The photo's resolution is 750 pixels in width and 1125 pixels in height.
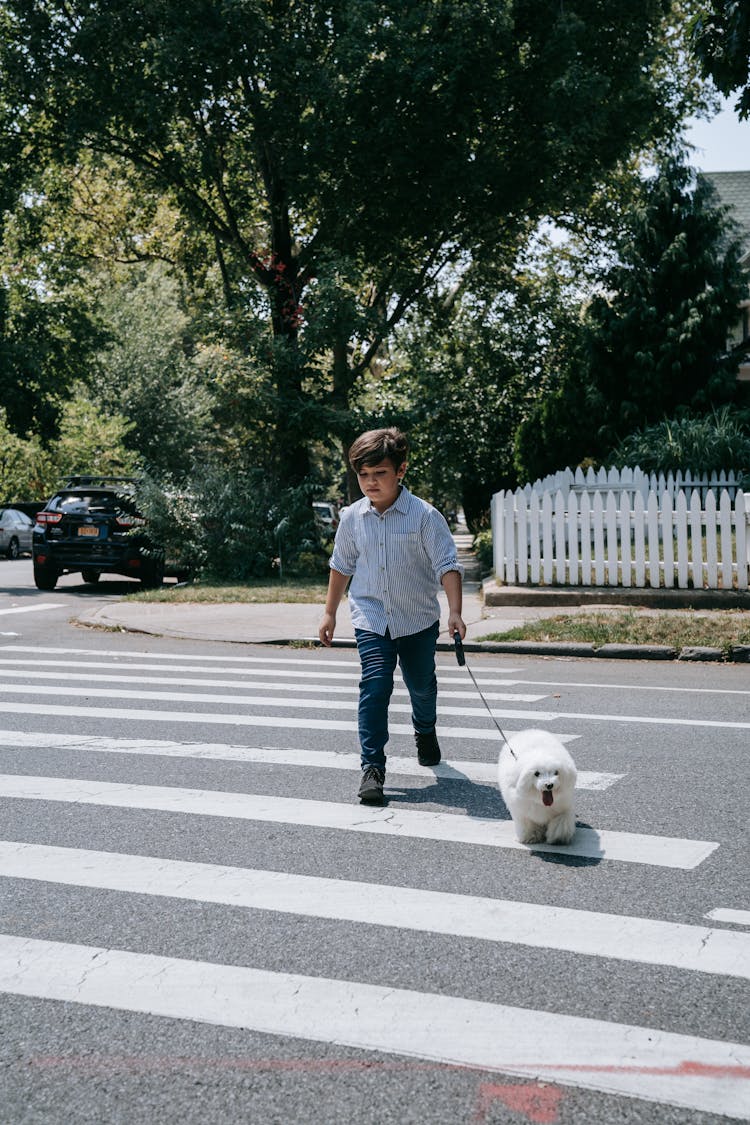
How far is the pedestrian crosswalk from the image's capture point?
10.7 ft

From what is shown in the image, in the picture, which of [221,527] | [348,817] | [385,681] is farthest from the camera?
[221,527]

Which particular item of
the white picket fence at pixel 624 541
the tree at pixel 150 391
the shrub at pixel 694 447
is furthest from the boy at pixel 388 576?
the tree at pixel 150 391

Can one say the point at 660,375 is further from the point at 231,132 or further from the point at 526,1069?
the point at 526,1069

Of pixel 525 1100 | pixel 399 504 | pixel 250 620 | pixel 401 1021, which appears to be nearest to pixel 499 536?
pixel 250 620

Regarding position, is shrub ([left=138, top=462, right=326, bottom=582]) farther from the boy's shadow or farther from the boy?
the boy's shadow

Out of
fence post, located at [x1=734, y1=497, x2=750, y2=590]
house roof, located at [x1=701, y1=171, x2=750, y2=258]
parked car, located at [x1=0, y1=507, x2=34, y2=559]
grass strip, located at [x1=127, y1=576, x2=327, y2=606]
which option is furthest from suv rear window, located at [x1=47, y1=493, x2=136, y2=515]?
house roof, located at [x1=701, y1=171, x2=750, y2=258]

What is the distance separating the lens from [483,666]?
11086 millimetres

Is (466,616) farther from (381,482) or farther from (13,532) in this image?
(13,532)

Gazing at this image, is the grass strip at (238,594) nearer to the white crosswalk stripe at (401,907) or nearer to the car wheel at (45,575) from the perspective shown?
the car wheel at (45,575)

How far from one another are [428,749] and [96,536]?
14140 mm

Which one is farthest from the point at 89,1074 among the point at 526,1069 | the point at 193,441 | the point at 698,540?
the point at 193,441

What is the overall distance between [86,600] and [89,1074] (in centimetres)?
1638

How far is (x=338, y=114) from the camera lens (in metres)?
20.6

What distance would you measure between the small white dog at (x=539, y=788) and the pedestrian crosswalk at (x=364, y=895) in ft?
0.30
